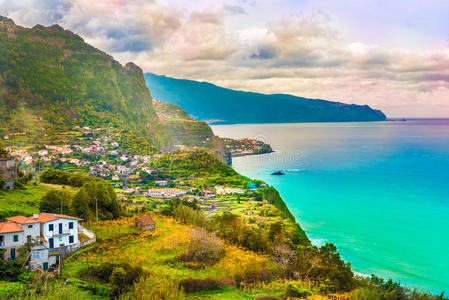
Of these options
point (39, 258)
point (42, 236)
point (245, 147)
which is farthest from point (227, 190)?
point (245, 147)

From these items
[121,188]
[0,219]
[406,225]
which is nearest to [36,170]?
[121,188]

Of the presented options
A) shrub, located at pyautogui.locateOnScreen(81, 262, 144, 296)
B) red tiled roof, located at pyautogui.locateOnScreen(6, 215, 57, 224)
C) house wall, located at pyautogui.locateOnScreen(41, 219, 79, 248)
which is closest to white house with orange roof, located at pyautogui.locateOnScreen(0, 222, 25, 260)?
red tiled roof, located at pyautogui.locateOnScreen(6, 215, 57, 224)

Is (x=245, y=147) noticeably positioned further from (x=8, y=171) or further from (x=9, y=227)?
(x=9, y=227)

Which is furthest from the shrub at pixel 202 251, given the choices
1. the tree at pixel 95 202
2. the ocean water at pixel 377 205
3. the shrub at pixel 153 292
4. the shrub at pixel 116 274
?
the ocean water at pixel 377 205

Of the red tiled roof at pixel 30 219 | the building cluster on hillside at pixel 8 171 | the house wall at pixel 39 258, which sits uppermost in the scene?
the building cluster on hillside at pixel 8 171

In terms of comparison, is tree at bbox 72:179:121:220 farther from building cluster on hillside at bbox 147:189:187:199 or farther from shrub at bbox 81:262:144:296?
building cluster on hillside at bbox 147:189:187:199

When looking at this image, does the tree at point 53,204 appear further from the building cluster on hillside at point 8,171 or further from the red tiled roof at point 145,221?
the building cluster on hillside at point 8,171
